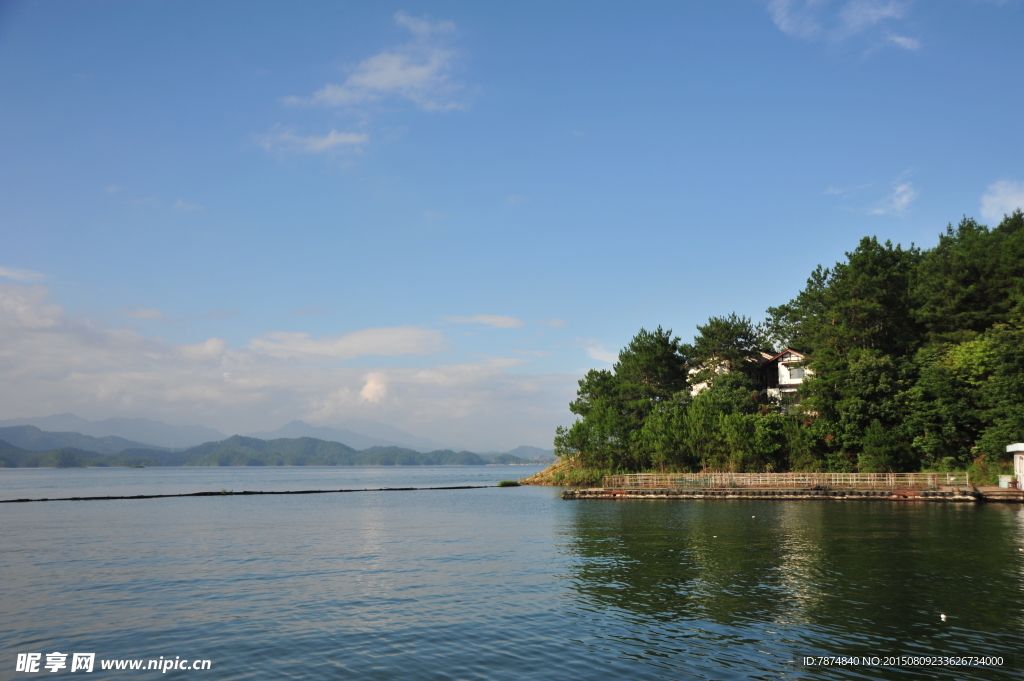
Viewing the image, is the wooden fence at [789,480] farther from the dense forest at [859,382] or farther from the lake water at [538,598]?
the lake water at [538,598]

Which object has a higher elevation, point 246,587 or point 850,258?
point 850,258

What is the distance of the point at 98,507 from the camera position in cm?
7644

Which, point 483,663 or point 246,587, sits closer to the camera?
point 483,663

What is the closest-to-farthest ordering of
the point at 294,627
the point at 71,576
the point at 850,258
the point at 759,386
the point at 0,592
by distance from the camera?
the point at 294,627 → the point at 0,592 → the point at 71,576 → the point at 850,258 → the point at 759,386

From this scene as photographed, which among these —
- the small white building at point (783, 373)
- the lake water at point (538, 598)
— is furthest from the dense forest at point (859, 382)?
the lake water at point (538, 598)

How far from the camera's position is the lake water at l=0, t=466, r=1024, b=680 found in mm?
18281

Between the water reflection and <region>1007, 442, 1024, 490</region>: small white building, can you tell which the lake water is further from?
<region>1007, 442, 1024, 490</region>: small white building

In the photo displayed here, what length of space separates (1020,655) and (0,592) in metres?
37.1

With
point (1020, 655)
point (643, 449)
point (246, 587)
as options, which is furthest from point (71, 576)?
point (643, 449)

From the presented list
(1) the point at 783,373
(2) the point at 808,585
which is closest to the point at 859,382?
(1) the point at 783,373

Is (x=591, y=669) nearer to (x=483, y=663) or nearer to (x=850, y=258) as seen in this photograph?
(x=483, y=663)

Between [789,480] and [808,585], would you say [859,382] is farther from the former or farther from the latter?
[808,585]

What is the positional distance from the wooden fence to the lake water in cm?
1315

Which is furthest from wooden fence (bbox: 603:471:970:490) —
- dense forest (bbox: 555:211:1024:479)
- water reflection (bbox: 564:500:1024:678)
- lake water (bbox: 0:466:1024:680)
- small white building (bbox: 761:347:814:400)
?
small white building (bbox: 761:347:814:400)
